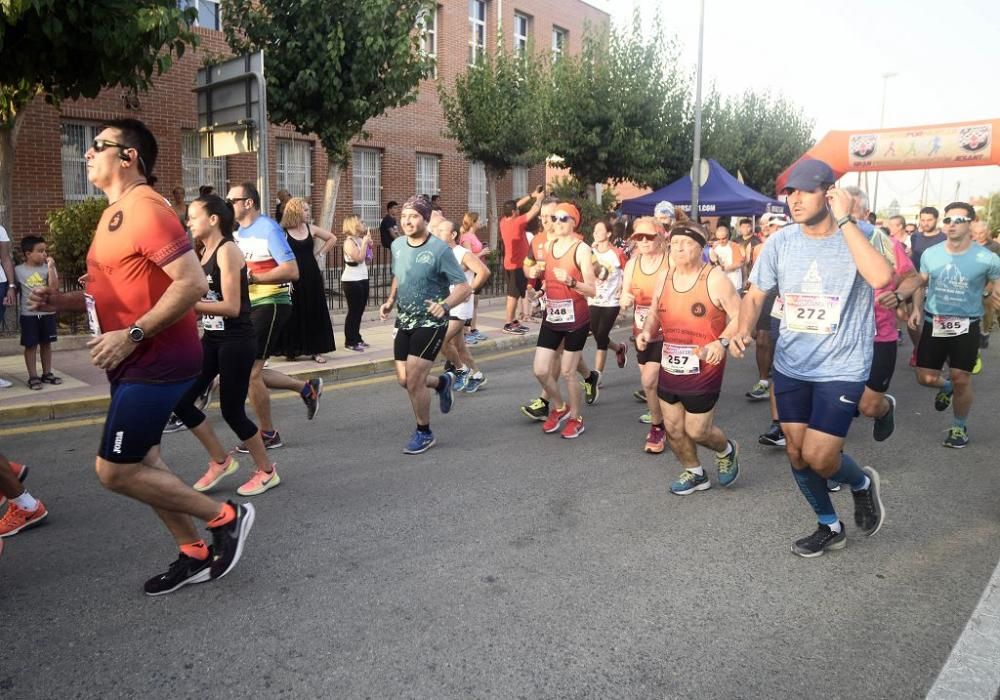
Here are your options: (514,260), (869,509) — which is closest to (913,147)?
(514,260)

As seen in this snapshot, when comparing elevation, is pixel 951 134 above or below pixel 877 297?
above

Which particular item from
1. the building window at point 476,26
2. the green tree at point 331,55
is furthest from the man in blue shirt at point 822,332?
the building window at point 476,26

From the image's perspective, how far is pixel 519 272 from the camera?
13422 millimetres

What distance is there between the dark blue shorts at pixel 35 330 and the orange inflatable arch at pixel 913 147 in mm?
16836

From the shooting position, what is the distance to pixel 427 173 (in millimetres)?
22781

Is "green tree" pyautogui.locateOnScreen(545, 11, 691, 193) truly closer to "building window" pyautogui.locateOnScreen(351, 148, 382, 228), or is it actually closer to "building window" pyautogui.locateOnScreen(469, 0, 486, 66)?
"building window" pyautogui.locateOnScreen(469, 0, 486, 66)

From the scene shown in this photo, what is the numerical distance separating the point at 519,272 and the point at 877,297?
28.0 feet

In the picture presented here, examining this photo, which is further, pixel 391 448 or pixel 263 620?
pixel 391 448

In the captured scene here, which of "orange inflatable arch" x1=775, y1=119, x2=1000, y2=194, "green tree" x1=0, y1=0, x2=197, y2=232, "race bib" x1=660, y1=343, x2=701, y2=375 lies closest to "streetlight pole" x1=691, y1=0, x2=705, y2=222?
"orange inflatable arch" x1=775, y1=119, x2=1000, y2=194

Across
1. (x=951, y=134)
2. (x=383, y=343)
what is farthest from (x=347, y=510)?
(x=951, y=134)

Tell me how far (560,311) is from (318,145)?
→ 1404cm

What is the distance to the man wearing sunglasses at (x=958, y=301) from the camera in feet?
21.3

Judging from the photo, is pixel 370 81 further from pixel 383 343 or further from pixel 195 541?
pixel 195 541

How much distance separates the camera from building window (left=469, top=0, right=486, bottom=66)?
2362cm
